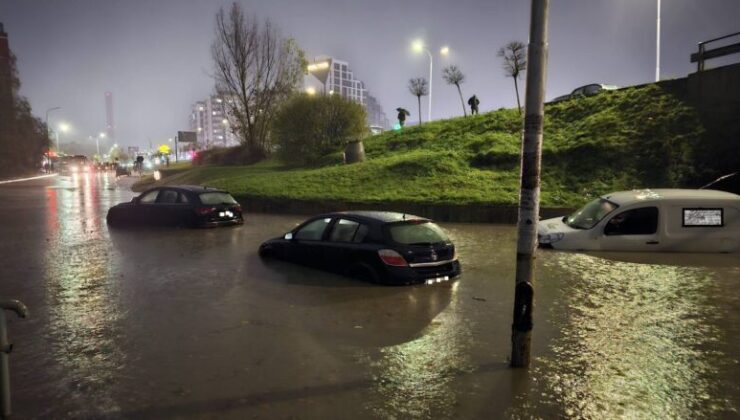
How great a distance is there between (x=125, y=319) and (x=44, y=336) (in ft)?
2.87

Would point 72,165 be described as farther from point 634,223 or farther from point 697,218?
point 697,218

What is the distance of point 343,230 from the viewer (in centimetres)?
859

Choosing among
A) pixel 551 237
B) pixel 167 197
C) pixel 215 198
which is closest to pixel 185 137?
pixel 167 197

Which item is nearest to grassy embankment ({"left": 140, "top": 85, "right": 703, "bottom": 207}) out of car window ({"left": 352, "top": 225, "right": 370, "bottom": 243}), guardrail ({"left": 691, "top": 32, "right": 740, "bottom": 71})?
guardrail ({"left": 691, "top": 32, "right": 740, "bottom": 71})

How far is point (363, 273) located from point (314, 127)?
23.2 metres

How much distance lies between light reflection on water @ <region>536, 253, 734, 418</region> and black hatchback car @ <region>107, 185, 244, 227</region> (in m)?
10.0

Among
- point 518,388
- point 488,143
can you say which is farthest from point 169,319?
point 488,143

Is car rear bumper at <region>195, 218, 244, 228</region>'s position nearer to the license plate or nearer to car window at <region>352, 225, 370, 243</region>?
car window at <region>352, 225, 370, 243</region>

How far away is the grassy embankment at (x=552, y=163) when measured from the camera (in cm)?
1786

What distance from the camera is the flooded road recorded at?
4.15 metres

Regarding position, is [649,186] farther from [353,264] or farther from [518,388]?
[518,388]

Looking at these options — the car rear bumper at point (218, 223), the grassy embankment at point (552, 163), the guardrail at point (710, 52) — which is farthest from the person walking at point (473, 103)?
the car rear bumper at point (218, 223)

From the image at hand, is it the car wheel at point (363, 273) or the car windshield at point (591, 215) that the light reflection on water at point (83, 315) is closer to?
the car wheel at point (363, 273)

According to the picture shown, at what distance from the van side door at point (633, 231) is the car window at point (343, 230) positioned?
578cm
